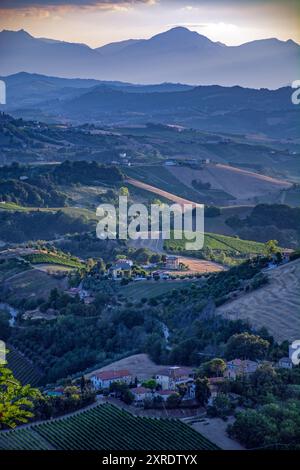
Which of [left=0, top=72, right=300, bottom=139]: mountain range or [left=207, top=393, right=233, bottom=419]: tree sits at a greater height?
[left=0, top=72, right=300, bottom=139]: mountain range

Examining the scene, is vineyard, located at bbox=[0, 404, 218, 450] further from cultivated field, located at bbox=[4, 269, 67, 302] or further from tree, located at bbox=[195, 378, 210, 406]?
cultivated field, located at bbox=[4, 269, 67, 302]

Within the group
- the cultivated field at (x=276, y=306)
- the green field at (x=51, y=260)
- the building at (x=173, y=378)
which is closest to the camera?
the building at (x=173, y=378)

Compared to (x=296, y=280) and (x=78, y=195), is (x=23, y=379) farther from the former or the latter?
(x=78, y=195)

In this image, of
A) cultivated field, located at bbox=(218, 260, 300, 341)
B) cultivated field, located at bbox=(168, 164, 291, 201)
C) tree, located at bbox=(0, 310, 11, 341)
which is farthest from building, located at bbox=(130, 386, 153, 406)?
cultivated field, located at bbox=(168, 164, 291, 201)

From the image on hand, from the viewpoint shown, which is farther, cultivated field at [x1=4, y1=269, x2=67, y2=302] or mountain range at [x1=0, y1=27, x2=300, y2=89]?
mountain range at [x1=0, y1=27, x2=300, y2=89]

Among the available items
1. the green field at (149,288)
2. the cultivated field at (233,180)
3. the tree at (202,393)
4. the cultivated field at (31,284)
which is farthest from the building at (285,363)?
the cultivated field at (233,180)

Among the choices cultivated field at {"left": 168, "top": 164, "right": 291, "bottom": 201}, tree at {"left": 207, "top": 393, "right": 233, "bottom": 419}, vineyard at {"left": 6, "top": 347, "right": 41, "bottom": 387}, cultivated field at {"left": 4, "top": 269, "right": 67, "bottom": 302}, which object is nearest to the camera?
tree at {"left": 207, "top": 393, "right": 233, "bottom": 419}

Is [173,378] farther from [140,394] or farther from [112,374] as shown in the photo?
[112,374]

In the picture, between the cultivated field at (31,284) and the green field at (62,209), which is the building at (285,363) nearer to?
the cultivated field at (31,284)

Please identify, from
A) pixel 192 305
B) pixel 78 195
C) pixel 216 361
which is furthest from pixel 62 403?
pixel 78 195
